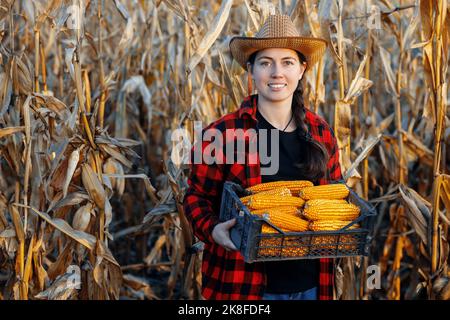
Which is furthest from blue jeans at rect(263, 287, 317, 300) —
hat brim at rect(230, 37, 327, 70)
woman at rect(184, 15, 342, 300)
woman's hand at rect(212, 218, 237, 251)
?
hat brim at rect(230, 37, 327, 70)

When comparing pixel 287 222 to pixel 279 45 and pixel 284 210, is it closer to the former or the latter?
pixel 284 210

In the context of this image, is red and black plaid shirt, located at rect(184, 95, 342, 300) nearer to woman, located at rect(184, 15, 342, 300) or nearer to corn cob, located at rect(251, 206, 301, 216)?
woman, located at rect(184, 15, 342, 300)

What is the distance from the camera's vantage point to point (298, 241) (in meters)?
2.29

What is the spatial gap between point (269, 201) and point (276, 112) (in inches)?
17.5

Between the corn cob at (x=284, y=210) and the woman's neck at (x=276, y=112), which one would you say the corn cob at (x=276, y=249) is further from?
the woman's neck at (x=276, y=112)

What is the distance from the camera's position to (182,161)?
3668mm

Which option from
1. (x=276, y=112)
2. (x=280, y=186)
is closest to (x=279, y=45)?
(x=276, y=112)

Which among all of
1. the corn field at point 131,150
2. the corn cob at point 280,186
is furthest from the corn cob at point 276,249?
the corn field at point 131,150

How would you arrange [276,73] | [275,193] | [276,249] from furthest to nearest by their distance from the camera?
[276,73] → [275,193] → [276,249]

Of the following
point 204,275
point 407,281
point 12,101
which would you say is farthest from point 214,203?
point 407,281

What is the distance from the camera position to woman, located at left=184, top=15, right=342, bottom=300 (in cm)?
255
